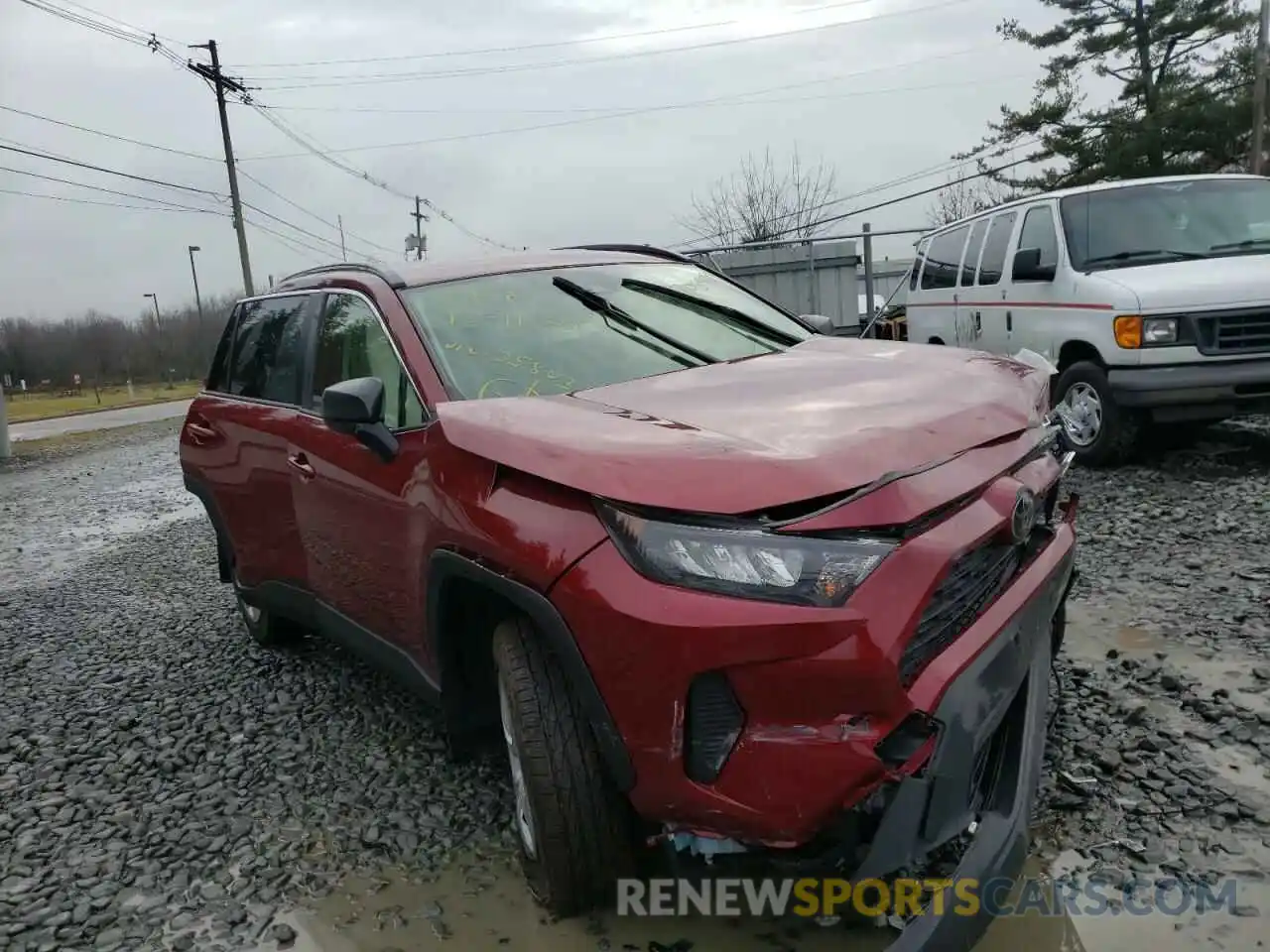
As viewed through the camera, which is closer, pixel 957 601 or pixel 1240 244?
pixel 957 601

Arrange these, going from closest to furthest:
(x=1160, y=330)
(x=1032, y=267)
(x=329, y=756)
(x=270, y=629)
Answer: (x=329, y=756) → (x=270, y=629) → (x=1160, y=330) → (x=1032, y=267)

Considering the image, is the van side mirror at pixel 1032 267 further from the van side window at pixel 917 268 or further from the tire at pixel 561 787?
the tire at pixel 561 787

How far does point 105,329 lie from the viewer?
7831 cm

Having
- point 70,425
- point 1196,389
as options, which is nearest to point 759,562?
point 1196,389

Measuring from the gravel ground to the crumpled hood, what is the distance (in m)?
1.19

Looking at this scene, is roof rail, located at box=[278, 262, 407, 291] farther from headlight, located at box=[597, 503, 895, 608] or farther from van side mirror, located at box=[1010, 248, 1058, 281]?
van side mirror, located at box=[1010, 248, 1058, 281]

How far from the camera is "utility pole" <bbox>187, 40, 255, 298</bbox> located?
32.9 meters

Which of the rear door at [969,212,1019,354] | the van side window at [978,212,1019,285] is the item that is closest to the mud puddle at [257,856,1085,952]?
the rear door at [969,212,1019,354]

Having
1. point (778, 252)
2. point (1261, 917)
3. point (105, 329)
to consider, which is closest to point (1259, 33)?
point (778, 252)

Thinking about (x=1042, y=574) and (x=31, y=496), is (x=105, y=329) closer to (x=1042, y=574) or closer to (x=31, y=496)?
(x=31, y=496)

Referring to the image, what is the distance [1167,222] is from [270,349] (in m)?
6.10

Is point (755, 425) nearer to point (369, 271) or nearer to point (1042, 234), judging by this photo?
point (369, 271)

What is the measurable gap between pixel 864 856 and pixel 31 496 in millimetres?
13685

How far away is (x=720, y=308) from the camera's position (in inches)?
146
